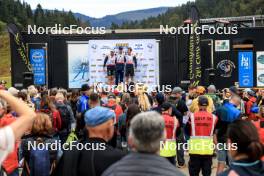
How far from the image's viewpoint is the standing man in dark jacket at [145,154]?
2695 mm

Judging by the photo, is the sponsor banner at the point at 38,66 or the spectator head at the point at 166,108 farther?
the sponsor banner at the point at 38,66

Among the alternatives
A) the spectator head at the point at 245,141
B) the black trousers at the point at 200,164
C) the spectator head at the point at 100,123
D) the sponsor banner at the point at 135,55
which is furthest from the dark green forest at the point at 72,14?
the spectator head at the point at 245,141

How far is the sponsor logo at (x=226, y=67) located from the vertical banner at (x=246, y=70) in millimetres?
316

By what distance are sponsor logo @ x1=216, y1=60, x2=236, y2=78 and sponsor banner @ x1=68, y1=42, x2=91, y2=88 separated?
17.4 ft

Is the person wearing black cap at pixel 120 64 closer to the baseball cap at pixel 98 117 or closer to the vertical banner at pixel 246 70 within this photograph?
the vertical banner at pixel 246 70

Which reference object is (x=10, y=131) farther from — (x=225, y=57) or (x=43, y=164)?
(x=225, y=57)

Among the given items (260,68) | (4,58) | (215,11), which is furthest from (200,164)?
(215,11)

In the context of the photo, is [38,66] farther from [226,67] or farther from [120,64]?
[226,67]

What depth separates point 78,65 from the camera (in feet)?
62.5

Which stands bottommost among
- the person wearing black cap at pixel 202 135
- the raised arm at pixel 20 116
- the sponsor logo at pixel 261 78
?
the person wearing black cap at pixel 202 135

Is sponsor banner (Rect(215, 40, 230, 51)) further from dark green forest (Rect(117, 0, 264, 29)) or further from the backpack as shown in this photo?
dark green forest (Rect(117, 0, 264, 29))

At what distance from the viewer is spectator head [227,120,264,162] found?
3078 mm

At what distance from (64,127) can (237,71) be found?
40.5 ft

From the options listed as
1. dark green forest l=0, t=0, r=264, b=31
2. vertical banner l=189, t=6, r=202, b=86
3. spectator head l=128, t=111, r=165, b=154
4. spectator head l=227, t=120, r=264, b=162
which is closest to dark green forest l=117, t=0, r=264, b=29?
dark green forest l=0, t=0, r=264, b=31
